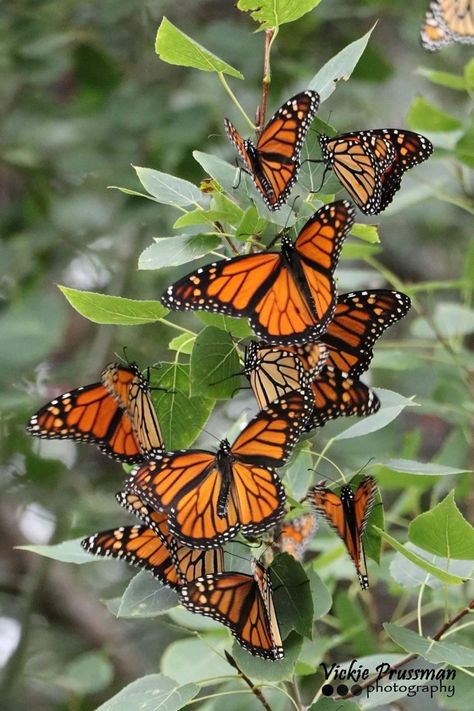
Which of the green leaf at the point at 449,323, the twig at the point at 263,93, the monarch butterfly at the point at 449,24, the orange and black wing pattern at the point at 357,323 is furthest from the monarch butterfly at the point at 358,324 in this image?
the monarch butterfly at the point at 449,24

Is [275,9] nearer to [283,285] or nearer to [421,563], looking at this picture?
[283,285]

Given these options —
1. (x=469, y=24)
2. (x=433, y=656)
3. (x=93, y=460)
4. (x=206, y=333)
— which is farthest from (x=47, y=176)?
(x=433, y=656)

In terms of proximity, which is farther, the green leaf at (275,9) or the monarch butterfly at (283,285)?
the green leaf at (275,9)

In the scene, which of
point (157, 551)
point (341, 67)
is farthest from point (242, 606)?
point (341, 67)

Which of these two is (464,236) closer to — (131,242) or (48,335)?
(131,242)

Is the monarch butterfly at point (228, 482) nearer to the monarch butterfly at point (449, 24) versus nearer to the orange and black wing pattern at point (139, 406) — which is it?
the orange and black wing pattern at point (139, 406)

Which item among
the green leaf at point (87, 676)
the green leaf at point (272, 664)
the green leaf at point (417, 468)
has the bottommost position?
the green leaf at point (272, 664)
